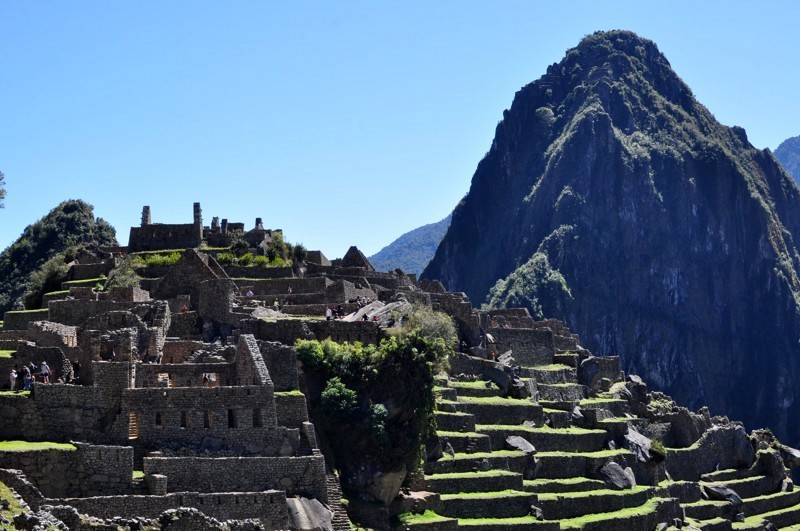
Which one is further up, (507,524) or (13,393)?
(13,393)

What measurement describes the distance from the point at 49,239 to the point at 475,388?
44.4 meters

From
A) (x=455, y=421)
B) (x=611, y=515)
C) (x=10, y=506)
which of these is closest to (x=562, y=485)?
(x=611, y=515)

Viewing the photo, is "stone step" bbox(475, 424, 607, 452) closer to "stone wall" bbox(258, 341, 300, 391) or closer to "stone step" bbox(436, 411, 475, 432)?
"stone step" bbox(436, 411, 475, 432)

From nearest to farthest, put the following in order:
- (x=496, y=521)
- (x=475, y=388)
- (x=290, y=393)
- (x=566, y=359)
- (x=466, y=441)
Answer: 1. (x=290, y=393)
2. (x=496, y=521)
3. (x=466, y=441)
4. (x=475, y=388)
5. (x=566, y=359)

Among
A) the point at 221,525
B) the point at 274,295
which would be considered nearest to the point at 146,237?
the point at 274,295

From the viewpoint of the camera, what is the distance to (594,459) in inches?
→ 2362

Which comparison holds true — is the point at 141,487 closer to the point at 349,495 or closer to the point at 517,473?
the point at 349,495

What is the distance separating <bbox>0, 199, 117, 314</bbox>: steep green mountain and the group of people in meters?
44.4

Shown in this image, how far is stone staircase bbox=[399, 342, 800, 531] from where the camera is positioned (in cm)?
5016

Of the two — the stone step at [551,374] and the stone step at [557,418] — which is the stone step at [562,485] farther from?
the stone step at [551,374]

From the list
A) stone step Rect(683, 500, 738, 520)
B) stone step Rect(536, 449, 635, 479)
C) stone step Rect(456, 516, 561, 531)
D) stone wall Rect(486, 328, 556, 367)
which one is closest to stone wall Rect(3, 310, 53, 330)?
stone step Rect(456, 516, 561, 531)

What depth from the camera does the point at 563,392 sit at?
6844 centimetres

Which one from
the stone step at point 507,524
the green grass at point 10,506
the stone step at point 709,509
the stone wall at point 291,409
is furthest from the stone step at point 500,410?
the green grass at point 10,506

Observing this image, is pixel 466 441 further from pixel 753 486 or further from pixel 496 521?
pixel 753 486
